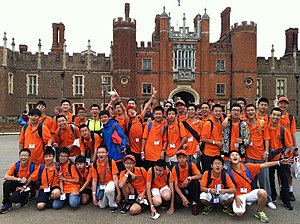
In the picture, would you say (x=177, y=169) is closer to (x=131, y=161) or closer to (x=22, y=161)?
(x=131, y=161)

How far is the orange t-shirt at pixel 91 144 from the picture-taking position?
588cm

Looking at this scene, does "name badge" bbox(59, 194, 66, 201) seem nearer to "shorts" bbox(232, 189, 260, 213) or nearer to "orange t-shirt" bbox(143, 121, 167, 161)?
"orange t-shirt" bbox(143, 121, 167, 161)

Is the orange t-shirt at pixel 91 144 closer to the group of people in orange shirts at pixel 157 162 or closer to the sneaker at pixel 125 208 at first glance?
the group of people in orange shirts at pixel 157 162

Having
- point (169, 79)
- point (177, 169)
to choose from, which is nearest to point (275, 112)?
point (177, 169)

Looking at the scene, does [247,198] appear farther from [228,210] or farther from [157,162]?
[157,162]

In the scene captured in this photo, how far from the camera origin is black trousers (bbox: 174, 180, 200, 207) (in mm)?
5043

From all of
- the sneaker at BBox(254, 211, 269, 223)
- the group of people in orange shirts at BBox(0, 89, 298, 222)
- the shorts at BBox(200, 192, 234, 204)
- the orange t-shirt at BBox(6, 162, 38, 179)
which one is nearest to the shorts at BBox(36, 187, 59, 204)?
the group of people in orange shirts at BBox(0, 89, 298, 222)

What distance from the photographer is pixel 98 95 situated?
98.8ft

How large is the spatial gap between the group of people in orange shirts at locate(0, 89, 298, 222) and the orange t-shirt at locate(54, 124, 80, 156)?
0.07 ft

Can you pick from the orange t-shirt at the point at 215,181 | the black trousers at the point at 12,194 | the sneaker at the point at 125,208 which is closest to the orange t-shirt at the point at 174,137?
the orange t-shirt at the point at 215,181

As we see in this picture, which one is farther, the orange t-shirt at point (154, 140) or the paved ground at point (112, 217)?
the orange t-shirt at point (154, 140)

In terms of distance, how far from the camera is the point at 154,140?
5754mm

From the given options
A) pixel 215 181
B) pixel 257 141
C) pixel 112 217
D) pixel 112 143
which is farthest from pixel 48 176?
pixel 257 141

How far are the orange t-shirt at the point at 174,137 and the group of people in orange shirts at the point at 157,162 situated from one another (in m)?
0.02
